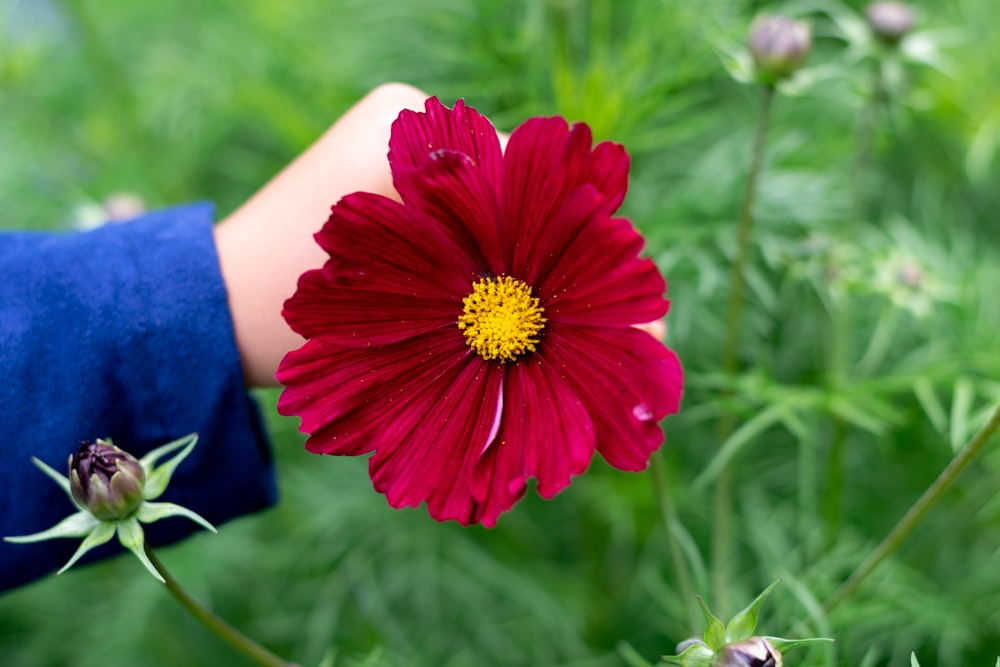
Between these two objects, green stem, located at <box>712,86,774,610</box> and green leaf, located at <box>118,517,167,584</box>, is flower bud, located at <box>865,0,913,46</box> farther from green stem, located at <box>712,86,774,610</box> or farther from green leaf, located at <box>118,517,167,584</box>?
green leaf, located at <box>118,517,167,584</box>

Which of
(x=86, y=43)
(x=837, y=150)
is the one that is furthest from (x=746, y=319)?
(x=86, y=43)

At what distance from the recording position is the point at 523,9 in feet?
2.32

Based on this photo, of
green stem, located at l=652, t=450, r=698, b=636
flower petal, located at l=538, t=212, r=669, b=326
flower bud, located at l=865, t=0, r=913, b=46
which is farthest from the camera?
flower bud, located at l=865, t=0, r=913, b=46

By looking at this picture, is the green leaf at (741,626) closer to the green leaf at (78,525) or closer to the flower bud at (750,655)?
the flower bud at (750,655)

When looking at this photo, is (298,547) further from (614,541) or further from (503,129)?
(503,129)

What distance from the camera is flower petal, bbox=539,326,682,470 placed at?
0.96ft

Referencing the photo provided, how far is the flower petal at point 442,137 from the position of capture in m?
0.31

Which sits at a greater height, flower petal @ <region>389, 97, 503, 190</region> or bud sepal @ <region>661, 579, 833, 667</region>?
flower petal @ <region>389, 97, 503, 190</region>

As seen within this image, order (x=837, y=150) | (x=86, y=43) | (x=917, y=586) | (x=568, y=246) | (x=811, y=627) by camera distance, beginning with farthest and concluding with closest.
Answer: (x=86, y=43) < (x=837, y=150) < (x=917, y=586) < (x=811, y=627) < (x=568, y=246)

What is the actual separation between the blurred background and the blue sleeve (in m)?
0.24

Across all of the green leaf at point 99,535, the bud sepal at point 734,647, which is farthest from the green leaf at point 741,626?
the green leaf at point 99,535

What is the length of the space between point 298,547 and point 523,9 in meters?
0.42

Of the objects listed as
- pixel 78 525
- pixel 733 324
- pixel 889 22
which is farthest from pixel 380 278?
pixel 889 22

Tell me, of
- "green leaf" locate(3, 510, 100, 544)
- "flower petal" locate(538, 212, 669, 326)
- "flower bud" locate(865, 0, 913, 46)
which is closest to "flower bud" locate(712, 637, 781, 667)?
"flower petal" locate(538, 212, 669, 326)
